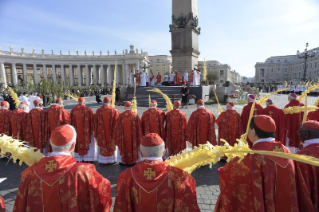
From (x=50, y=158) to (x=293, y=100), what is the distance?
7.54 metres

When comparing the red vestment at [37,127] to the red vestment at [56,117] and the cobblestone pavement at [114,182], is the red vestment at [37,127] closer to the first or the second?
the red vestment at [56,117]

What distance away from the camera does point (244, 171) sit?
2229 millimetres

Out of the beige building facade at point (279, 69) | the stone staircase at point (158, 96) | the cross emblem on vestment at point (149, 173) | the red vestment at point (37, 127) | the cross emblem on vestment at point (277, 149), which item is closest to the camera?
the cross emblem on vestment at point (149, 173)

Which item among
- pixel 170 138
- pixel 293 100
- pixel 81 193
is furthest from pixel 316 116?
pixel 81 193

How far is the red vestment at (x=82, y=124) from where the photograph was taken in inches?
241

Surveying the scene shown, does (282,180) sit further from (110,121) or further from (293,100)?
(293,100)

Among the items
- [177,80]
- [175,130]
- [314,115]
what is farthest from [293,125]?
[177,80]

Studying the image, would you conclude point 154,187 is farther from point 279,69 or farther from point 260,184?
point 279,69

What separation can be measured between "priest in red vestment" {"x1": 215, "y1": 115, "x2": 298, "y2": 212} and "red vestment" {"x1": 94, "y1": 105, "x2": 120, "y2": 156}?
175 inches

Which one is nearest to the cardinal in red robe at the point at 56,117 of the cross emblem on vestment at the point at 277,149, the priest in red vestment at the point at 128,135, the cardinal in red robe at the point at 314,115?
the priest in red vestment at the point at 128,135

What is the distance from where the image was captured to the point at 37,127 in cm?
633

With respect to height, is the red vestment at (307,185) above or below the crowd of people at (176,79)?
below

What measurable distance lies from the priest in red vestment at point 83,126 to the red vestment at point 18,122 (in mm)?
1754

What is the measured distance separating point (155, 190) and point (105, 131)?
4.47 metres
